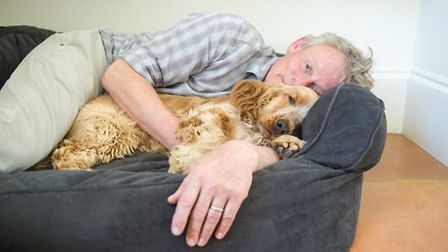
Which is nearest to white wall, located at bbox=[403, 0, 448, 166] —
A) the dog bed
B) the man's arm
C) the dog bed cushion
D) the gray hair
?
the gray hair

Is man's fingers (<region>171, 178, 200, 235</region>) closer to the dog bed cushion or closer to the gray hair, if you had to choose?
the gray hair

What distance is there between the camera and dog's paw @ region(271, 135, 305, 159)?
156 cm

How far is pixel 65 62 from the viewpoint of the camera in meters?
1.81

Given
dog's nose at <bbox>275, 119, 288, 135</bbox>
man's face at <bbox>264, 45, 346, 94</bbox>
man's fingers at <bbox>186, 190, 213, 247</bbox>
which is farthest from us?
Result: man's face at <bbox>264, 45, 346, 94</bbox>

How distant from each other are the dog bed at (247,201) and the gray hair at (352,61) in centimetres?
47

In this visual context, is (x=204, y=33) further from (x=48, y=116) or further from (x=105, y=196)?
(x=105, y=196)

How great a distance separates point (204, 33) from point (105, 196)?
939mm

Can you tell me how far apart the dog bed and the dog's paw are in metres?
0.06

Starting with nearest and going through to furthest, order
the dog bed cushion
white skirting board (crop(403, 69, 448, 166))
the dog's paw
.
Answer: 1. the dog's paw
2. the dog bed cushion
3. white skirting board (crop(403, 69, 448, 166))

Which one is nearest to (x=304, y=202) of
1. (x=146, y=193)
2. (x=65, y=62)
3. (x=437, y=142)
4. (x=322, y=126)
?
(x=322, y=126)

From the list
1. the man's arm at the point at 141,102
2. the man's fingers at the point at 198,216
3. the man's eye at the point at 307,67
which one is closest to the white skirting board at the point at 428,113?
the man's eye at the point at 307,67

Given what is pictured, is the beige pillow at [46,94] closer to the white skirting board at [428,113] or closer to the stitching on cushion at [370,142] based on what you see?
the stitching on cushion at [370,142]

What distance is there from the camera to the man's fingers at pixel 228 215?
43.5 inches

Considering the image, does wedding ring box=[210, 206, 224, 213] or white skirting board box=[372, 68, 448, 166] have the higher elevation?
wedding ring box=[210, 206, 224, 213]
